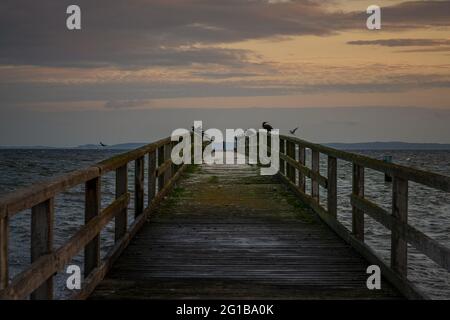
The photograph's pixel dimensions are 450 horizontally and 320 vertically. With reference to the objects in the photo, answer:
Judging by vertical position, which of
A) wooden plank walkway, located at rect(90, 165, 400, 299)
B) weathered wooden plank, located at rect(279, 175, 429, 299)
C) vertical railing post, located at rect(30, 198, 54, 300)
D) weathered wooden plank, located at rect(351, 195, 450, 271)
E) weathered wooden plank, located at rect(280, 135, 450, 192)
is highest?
weathered wooden plank, located at rect(280, 135, 450, 192)

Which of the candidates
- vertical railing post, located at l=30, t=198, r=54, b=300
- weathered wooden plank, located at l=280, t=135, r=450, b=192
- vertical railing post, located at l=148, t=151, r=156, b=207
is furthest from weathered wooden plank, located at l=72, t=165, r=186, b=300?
weathered wooden plank, located at l=280, t=135, r=450, b=192

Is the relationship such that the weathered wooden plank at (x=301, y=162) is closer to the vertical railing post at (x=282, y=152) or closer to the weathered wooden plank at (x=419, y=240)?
the vertical railing post at (x=282, y=152)

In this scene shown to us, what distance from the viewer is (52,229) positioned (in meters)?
4.33

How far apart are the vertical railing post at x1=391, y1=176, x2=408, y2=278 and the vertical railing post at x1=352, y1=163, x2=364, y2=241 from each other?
1.59m

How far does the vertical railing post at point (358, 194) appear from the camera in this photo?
7625 millimetres

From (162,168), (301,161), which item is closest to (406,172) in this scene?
(162,168)

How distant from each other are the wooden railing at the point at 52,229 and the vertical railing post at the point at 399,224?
8.96 ft

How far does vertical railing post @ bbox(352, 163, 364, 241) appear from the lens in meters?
7.62

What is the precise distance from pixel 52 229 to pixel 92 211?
1.52 meters

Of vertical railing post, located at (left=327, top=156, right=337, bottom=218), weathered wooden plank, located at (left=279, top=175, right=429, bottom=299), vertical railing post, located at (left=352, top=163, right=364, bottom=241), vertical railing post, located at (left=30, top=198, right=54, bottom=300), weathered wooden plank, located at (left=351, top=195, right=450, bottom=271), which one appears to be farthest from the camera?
vertical railing post, located at (left=327, top=156, right=337, bottom=218)

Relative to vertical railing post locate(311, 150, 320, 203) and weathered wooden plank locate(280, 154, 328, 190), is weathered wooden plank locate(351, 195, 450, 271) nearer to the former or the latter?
weathered wooden plank locate(280, 154, 328, 190)

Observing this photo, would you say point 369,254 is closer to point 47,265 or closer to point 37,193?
point 47,265

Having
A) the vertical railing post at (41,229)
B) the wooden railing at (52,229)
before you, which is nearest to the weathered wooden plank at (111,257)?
the wooden railing at (52,229)
